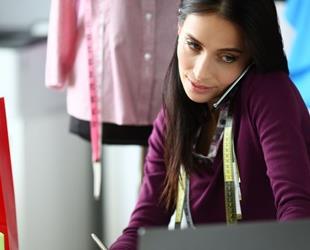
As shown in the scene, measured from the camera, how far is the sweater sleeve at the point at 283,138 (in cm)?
99

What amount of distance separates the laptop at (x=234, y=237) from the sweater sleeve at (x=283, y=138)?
32cm

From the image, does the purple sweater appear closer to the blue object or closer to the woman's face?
the woman's face

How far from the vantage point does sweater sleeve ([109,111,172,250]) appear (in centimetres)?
121

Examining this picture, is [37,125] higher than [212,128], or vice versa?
[212,128]

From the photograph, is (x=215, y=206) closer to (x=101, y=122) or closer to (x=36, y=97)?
(x=101, y=122)

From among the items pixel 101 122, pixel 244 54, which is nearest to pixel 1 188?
pixel 244 54

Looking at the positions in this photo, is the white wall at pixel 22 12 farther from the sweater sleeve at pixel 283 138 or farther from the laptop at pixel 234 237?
the laptop at pixel 234 237

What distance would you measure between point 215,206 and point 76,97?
0.61m

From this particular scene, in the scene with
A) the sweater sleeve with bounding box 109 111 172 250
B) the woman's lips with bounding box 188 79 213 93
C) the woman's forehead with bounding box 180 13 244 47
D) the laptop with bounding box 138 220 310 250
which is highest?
the woman's forehead with bounding box 180 13 244 47

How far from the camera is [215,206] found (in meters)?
1.20

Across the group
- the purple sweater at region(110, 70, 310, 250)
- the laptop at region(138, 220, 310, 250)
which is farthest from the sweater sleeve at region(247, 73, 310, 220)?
the laptop at region(138, 220, 310, 250)

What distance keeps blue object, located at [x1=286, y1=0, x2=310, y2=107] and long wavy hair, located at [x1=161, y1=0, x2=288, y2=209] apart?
38 cm

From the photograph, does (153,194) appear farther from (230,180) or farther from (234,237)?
(234,237)

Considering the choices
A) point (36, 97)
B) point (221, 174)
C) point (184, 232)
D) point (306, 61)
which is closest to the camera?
point (184, 232)
